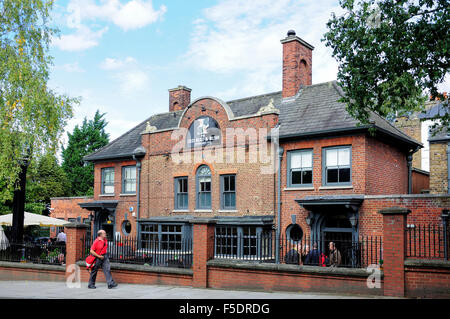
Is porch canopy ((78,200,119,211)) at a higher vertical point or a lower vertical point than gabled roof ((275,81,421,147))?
lower

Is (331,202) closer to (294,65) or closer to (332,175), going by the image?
(332,175)

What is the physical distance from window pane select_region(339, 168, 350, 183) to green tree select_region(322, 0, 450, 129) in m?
5.46

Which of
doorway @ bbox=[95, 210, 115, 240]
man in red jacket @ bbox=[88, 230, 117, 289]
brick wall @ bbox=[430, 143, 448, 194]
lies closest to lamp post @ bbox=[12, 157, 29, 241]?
man in red jacket @ bbox=[88, 230, 117, 289]

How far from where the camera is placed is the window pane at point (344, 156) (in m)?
18.6

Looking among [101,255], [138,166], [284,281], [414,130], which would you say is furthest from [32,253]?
[414,130]

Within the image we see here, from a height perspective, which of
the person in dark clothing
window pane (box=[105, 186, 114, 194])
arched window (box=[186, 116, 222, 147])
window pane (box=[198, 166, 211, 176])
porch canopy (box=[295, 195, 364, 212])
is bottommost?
the person in dark clothing

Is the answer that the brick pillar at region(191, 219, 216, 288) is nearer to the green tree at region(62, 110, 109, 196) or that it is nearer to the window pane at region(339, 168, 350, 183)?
the window pane at region(339, 168, 350, 183)

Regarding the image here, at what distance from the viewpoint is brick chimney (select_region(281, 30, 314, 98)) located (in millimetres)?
22578

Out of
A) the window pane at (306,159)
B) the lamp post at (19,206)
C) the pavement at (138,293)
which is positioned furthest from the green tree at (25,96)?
the window pane at (306,159)

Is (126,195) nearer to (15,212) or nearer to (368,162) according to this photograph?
(15,212)

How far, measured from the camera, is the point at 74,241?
1455 centimetres

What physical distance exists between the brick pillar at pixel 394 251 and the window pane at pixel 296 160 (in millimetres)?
9592

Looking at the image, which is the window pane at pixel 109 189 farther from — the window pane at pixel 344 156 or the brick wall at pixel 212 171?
the window pane at pixel 344 156

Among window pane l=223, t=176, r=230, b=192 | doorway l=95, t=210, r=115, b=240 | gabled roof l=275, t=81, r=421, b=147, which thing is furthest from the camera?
doorway l=95, t=210, r=115, b=240
